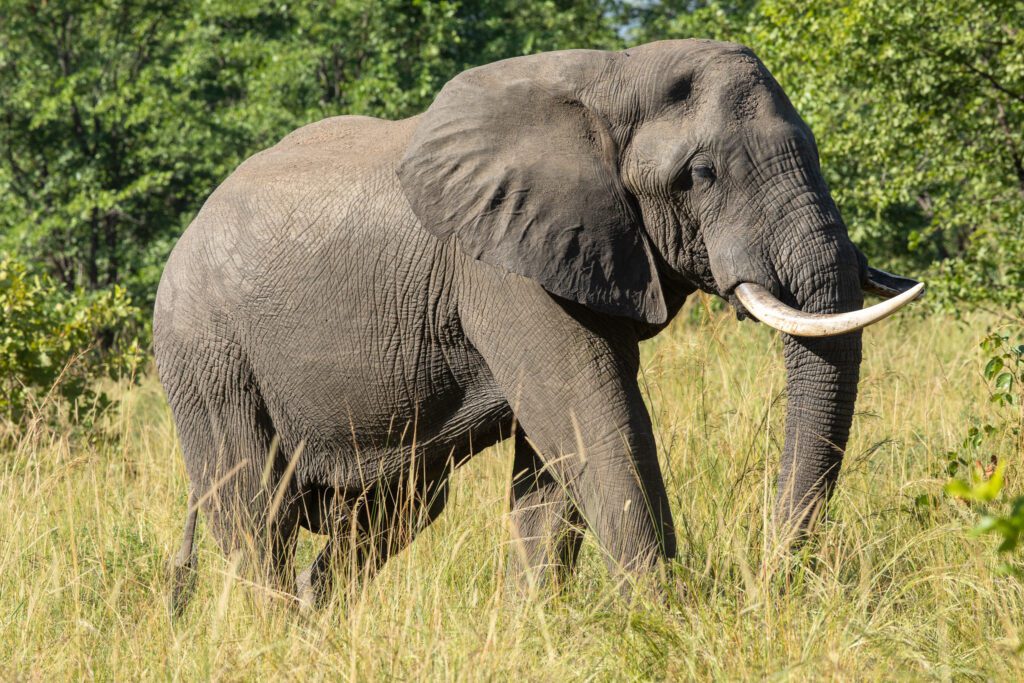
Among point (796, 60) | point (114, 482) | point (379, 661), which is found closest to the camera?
point (379, 661)

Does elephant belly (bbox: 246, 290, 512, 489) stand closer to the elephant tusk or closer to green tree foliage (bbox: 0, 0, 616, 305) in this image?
the elephant tusk

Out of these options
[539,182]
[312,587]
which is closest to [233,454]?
[312,587]

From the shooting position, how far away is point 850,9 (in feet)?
28.3

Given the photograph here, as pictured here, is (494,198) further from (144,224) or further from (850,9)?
(144,224)

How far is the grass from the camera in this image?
137 inches

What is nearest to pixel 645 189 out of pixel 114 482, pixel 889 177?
pixel 114 482

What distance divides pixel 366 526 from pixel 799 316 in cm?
234

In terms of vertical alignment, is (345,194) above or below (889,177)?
above

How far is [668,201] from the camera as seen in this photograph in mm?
4137

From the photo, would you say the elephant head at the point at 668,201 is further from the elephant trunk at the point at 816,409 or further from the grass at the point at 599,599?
the grass at the point at 599,599

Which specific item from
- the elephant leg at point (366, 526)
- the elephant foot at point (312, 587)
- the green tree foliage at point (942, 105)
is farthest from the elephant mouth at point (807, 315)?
the green tree foliage at point (942, 105)

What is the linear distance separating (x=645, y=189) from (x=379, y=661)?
1656mm

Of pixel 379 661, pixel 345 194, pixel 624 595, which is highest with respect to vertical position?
pixel 345 194

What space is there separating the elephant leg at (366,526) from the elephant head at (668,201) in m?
1.17
